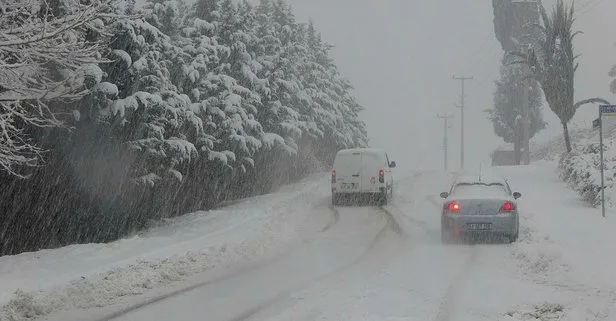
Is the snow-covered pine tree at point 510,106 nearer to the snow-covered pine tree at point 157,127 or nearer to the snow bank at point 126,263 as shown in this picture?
the snow-covered pine tree at point 157,127

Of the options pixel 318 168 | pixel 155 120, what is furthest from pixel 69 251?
pixel 318 168

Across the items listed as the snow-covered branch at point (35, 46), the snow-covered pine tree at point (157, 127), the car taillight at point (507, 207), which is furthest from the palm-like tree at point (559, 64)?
the snow-covered branch at point (35, 46)

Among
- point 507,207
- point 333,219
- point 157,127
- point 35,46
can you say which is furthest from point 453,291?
point 333,219

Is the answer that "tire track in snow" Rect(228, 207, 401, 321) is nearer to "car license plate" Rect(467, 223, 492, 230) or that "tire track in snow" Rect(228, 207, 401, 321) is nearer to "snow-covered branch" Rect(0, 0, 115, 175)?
"car license plate" Rect(467, 223, 492, 230)

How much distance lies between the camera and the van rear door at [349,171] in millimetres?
24562

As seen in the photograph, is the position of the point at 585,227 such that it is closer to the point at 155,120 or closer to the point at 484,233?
the point at 484,233

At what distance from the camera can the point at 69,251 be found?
13336 millimetres

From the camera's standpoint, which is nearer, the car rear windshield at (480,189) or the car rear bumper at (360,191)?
the car rear windshield at (480,189)

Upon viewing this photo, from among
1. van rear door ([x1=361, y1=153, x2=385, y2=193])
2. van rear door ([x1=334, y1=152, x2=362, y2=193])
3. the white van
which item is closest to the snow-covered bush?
the white van

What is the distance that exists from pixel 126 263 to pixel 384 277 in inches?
173

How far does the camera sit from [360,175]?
80.6 ft

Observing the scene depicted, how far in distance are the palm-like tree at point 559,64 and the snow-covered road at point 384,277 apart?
1129 centimetres

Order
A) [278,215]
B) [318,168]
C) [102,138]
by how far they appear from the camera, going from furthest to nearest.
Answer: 1. [318,168]
2. [278,215]
3. [102,138]

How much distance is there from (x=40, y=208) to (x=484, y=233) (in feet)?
35.6
